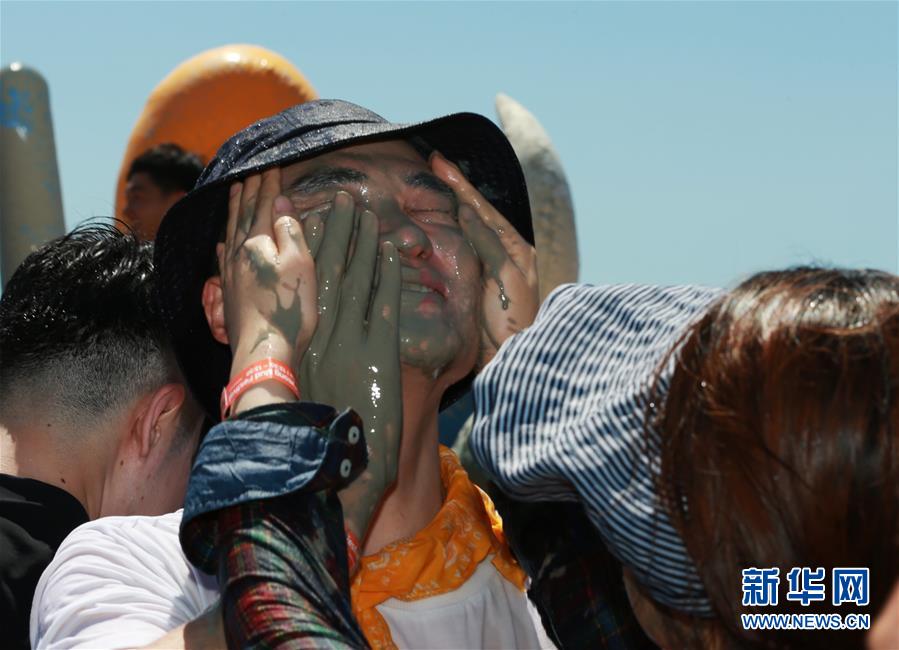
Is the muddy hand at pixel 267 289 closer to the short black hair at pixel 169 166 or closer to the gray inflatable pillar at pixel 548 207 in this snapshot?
the short black hair at pixel 169 166

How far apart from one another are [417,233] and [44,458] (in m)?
0.96

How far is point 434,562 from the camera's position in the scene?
85.7 inches

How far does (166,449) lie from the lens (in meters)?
2.73

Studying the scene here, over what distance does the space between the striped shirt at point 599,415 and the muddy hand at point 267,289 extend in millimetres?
338

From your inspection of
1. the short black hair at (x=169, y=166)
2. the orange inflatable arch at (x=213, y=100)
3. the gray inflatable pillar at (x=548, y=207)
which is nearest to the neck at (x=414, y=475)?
the short black hair at (x=169, y=166)

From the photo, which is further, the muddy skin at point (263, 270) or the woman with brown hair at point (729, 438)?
the muddy skin at point (263, 270)

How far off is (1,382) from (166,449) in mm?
382

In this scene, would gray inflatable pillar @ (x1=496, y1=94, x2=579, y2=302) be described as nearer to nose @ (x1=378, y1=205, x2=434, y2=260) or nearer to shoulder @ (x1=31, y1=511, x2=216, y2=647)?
nose @ (x1=378, y1=205, x2=434, y2=260)

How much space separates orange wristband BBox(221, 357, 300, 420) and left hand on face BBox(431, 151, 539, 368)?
2.14 feet

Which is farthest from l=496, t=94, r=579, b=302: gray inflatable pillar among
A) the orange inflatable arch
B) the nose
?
the nose

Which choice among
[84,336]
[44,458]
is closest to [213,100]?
[84,336]

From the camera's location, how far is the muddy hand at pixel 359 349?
193cm

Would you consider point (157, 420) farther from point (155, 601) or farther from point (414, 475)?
point (155, 601)

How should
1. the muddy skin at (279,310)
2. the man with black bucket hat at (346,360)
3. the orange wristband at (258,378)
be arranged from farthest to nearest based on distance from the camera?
the muddy skin at (279,310) → the orange wristband at (258,378) → the man with black bucket hat at (346,360)
